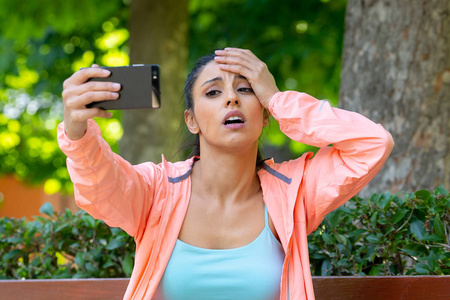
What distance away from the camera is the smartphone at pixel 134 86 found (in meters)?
2.23

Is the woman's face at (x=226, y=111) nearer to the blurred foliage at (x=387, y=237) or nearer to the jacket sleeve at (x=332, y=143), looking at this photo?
the jacket sleeve at (x=332, y=143)

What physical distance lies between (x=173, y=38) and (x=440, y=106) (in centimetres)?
366

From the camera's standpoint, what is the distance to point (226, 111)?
2641 millimetres

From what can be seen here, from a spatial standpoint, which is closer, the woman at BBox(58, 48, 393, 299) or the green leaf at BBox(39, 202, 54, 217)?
the woman at BBox(58, 48, 393, 299)

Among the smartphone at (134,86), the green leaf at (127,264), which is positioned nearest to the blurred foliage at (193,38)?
the green leaf at (127,264)

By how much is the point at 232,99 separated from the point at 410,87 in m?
2.59

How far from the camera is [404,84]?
479cm

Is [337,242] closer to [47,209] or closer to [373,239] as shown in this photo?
[373,239]

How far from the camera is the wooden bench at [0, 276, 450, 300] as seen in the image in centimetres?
295

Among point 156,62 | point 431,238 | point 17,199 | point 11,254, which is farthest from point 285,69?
point 17,199

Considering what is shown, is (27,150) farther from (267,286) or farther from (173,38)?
(267,286)

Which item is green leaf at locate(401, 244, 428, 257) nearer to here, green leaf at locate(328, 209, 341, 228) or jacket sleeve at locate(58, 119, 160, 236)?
green leaf at locate(328, 209, 341, 228)

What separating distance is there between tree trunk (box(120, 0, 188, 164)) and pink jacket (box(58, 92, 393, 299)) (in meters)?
4.55

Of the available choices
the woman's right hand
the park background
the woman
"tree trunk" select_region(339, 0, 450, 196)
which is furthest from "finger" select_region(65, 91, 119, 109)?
"tree trunk" select_region(339, 0, 450, 196)
